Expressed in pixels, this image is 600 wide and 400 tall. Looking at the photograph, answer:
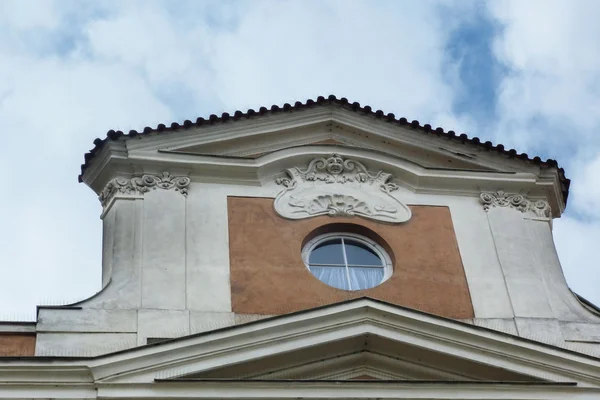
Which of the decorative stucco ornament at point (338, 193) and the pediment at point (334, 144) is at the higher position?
the pediment at point (334, 144)

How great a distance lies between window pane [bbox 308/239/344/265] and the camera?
50.1 feet

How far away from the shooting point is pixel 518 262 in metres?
15.4

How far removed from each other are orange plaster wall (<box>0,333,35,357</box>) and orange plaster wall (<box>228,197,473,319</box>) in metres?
2.30

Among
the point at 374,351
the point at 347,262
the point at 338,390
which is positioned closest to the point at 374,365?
the point at 374,351

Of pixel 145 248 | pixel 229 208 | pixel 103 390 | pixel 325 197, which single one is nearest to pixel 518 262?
pixel 325 197

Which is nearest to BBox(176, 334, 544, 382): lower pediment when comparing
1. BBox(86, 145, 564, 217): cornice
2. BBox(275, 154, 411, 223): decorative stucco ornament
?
BBox(275, 154, 411, 223): decorative stucco ornament

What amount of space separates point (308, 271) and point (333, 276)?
381 mm

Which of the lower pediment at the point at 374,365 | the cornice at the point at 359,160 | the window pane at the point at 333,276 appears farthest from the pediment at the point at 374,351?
the cornice at the point at 359,160

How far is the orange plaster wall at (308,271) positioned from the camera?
14.5 meters

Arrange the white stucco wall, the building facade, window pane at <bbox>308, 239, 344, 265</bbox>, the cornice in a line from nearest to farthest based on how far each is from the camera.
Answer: the building facade, the white stucco wall, window pane at <bbox>308, 239, 344, 265</bbox>, the cornice

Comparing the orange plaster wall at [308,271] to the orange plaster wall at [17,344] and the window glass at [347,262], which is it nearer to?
the window glass at [347,262]

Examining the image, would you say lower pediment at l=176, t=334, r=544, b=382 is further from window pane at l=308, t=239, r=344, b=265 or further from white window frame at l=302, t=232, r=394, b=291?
window pane at l=308, t=239, r=344, b=265

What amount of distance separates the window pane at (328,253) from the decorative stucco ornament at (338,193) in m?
0.37

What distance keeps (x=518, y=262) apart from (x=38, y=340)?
589 cm
